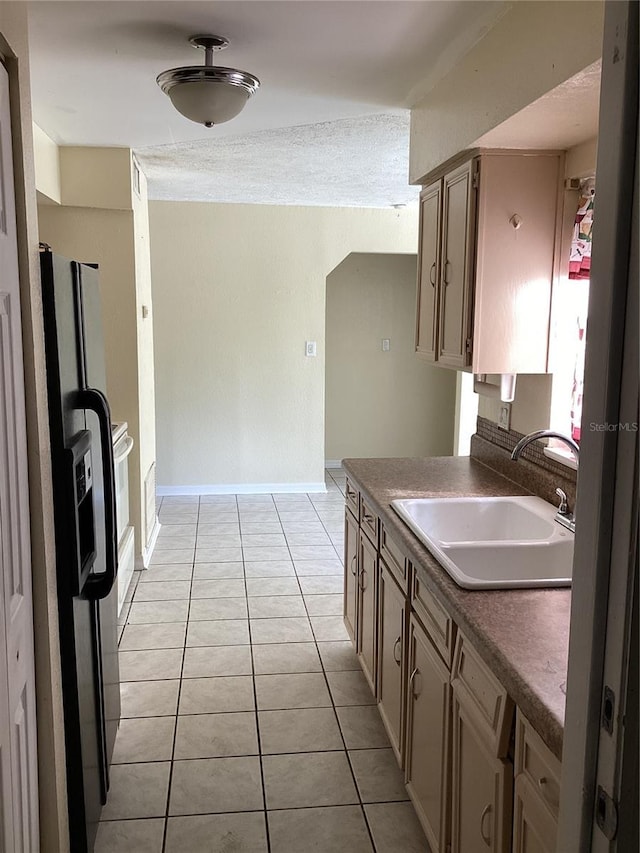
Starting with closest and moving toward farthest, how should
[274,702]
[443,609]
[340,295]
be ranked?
1. [443,609]
2. [274,702]
3. [340,295]

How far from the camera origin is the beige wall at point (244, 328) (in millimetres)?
5703

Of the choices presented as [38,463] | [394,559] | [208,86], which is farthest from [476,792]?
[208,86]

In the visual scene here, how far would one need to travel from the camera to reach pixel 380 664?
2.60m

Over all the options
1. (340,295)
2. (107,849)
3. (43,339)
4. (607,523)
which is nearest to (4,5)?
(43,339)

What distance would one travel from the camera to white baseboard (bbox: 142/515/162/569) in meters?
4.31

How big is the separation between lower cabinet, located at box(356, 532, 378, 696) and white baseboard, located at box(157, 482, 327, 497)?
3.14 metres

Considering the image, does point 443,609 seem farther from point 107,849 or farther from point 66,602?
point 107,849

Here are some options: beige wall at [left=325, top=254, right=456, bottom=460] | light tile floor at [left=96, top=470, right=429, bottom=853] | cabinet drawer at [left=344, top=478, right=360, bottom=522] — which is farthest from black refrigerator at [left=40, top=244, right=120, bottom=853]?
beige wall at [left=325, top=254, right=456, bottom=460]

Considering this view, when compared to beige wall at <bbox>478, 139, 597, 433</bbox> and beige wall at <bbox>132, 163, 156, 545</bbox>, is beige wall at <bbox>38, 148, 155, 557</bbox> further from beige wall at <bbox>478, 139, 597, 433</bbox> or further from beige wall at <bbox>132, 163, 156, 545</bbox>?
beige wall at <bbox>478, 139, 597, 433</bbox>

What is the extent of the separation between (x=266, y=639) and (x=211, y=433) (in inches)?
110

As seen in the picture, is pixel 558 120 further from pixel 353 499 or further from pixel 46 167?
pixel 46 167

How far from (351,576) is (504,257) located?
4.94 feet

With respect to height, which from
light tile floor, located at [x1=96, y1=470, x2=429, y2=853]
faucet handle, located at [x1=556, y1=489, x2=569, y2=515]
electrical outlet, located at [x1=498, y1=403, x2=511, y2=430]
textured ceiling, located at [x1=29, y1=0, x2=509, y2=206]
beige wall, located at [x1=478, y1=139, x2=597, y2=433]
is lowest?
light tile floor, located at [x1=96, y1=470, x2=429, y2=853]

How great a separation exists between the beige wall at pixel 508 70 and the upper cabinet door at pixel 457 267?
129 mm
